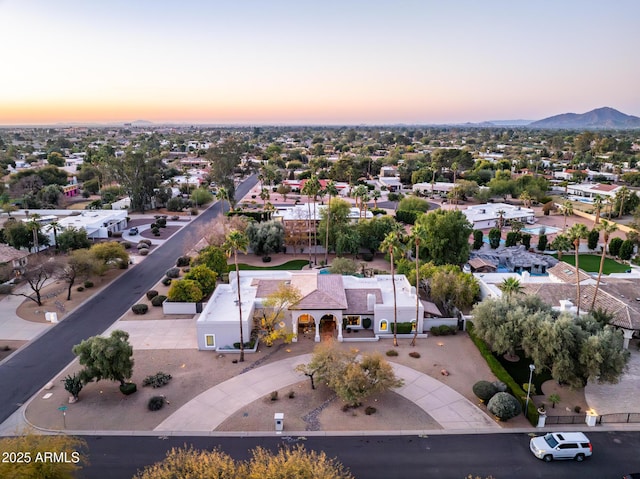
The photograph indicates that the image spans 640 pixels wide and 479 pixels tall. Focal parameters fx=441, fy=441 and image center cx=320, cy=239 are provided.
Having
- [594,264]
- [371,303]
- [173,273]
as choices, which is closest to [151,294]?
[173,273]

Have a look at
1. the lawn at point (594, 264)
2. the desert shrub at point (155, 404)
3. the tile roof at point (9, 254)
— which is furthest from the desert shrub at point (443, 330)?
the tile roof at point (9, 254)

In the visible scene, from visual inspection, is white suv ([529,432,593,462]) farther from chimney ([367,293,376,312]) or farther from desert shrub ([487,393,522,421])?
chimney ([367,293,376,312])

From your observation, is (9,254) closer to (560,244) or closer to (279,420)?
(279,420)

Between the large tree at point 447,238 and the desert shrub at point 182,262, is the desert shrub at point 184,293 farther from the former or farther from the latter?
the large tree at point 447,238

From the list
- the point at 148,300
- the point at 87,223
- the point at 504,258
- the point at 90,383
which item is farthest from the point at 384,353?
the point at 87,223

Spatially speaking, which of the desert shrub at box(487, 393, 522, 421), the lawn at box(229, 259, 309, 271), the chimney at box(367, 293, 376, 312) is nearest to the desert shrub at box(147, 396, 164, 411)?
the chimney at box(367, 293, 376, 312)

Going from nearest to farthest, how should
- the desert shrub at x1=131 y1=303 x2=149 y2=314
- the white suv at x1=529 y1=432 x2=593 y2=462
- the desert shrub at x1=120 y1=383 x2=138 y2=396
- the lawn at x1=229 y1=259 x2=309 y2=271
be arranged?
the white suv at x1=529 y1=432 x2=593 y2=462 → the desert shrub at x1=120 y1=383 x2=138 y2=396 → the desert shrub at x1=131 y1=303 x2=149 y2=314 → the lawn at x1=229 y1=259 x2=309 y2=271

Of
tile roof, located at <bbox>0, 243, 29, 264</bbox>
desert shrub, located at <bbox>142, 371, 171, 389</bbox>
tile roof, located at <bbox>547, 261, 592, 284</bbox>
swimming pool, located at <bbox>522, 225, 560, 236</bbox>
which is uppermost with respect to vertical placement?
tile roof, located at <bbox>547, 261, 592, 284</bbox>
